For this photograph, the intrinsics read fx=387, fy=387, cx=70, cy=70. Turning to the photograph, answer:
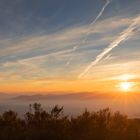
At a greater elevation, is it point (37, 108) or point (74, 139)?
point (37, 108)

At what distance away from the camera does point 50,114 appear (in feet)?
69.7

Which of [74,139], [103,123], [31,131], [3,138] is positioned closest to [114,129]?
[103,123]

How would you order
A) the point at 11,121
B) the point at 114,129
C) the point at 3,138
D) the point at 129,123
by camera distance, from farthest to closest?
1. the point at 11,121
2. the point at 129,123
3. the point at 114,129
4. the point at 3,138

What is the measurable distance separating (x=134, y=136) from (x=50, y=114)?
522 centimetres

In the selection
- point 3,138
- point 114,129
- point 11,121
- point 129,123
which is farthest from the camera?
point 11,121

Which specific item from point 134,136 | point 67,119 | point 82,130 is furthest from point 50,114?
point 134,136

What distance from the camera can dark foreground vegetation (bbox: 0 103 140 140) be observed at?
17406mm

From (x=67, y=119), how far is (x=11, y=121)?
138 inches

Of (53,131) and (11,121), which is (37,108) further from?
(53,131)

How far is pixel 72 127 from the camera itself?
1853 cm

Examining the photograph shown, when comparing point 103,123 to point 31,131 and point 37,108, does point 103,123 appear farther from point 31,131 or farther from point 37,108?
point 37,108

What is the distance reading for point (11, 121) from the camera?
2156 cm

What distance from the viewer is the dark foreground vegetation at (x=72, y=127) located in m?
17.4

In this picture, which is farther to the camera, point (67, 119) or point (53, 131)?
point (67, 119)
